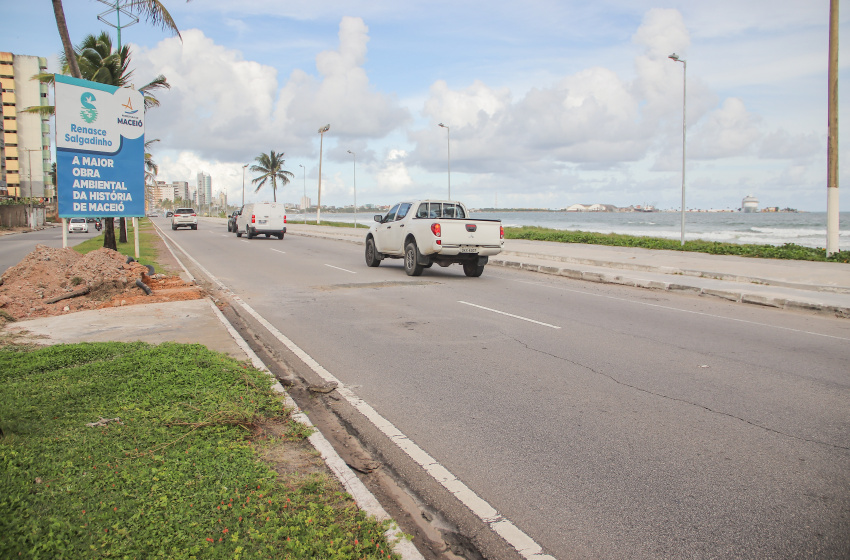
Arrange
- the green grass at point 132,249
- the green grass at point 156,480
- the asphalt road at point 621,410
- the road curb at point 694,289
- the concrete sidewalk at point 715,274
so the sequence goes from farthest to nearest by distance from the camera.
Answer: the green grass at point 132,249, the concrete sidewalk at point 715,274, the road curb at point 694,289, the asphalt road at point 621,410, the green grass at point 156,480

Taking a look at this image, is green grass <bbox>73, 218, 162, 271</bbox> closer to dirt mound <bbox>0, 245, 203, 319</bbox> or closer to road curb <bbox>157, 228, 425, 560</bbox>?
dirt mound <bbox>0, 245, 203, 319</bbox>

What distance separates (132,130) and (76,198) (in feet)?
7.83

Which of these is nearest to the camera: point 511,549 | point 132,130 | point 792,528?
point 511,549

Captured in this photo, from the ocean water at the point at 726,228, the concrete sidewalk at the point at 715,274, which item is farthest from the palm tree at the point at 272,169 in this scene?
the concrete sidewalk at the point at 715,274

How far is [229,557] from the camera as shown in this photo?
2766 millimetres

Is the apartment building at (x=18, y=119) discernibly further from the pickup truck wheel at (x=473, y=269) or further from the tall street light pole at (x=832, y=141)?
the tall street light pole at (x=832, y=141)

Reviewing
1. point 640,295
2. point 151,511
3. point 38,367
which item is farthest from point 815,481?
point 640,295

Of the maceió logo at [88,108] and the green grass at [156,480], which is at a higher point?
the maceió logo at [88,108]

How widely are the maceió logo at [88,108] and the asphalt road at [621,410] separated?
7.21 m

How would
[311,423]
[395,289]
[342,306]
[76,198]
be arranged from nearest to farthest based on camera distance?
[311,423], [342,306], [395,289], [76,198]

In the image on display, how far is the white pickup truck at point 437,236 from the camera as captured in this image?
14.8m

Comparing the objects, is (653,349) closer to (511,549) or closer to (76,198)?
(511,549)

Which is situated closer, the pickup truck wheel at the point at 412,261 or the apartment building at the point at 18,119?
the pickup truck wheel at the point at 412,261

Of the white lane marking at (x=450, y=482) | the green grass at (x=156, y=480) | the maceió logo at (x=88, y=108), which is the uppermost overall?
the maceió logo at (x=88, y=108)
